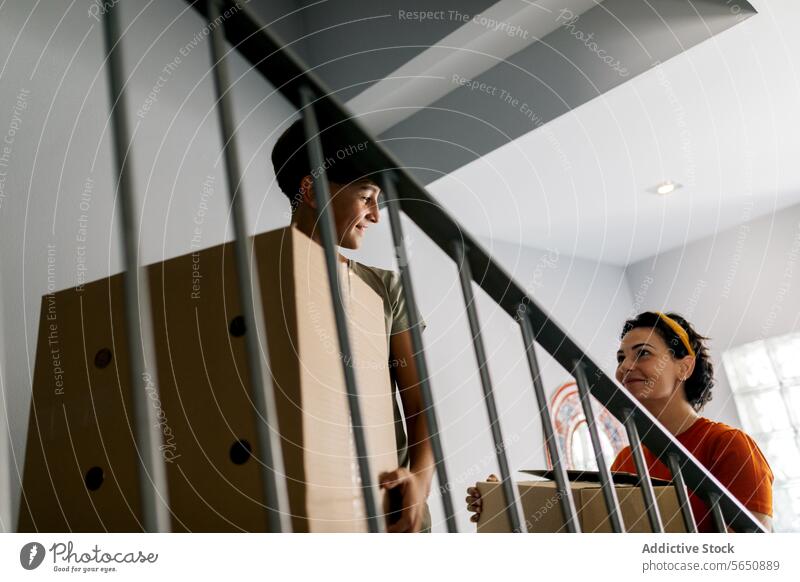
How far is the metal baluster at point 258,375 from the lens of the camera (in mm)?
391

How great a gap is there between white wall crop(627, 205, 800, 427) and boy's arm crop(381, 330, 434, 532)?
3.23 metres

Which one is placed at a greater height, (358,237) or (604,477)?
(358,237)

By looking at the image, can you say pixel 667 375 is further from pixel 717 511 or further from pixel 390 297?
pixel 390 297

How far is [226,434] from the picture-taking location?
1.41 ft

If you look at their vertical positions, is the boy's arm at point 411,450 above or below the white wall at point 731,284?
below

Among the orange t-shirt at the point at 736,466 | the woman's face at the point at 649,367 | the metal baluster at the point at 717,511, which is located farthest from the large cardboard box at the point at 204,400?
the woman's face at the point at 649,367

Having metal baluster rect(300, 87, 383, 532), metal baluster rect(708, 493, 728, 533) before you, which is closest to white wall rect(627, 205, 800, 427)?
metal baluster rect(708, 493, 728, 533)

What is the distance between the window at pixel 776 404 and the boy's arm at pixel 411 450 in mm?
3135

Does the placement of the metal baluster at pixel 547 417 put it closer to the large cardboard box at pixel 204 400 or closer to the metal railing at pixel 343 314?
the metal railing at pixel 343 314

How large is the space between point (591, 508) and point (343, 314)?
21.7 inches

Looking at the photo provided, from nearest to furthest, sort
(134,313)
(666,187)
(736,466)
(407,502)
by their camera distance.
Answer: (134,313) → (407,502) → (736,466) → (666,187)

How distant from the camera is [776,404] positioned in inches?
128

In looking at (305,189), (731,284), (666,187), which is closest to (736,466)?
(305,189)

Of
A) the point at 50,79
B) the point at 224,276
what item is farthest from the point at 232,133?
the point at 50,79
